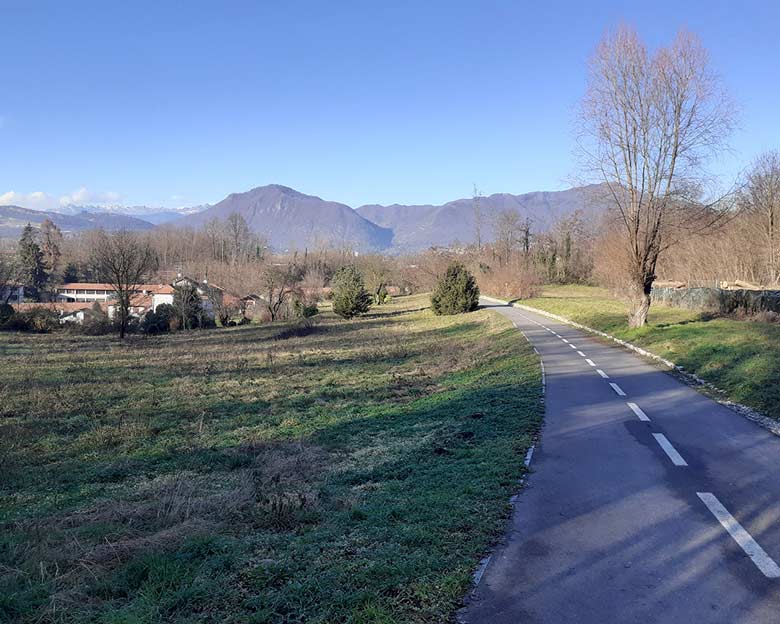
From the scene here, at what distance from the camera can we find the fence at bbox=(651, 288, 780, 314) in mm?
25812

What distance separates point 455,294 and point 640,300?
23.3 meters

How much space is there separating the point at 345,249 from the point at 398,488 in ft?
358

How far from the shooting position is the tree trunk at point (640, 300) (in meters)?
24.8

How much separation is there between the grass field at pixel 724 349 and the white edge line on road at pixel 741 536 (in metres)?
5.29

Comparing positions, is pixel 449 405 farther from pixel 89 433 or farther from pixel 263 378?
pixel 263 378

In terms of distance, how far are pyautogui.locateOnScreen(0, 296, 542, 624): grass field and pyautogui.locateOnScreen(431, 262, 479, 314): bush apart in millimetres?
27385

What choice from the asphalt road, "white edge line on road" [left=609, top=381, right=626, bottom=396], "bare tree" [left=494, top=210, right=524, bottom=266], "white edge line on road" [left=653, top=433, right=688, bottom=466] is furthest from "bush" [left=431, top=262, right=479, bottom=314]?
"white edge line on road" [left=653, top=433, right=688, bottom=466]

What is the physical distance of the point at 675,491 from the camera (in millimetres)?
6602

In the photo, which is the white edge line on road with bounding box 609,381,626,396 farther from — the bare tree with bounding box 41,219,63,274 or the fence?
the bare tree with bounding box 41,219,63,274

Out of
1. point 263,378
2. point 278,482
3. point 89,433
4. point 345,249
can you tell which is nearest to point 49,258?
point 345,249

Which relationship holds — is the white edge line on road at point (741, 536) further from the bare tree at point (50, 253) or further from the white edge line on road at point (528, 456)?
the bare tree at point (50, 253)

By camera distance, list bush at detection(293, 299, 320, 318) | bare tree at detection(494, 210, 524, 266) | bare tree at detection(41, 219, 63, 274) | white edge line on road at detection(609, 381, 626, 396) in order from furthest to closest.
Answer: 1. bare tree at detection(41, 219, 63, 274)
2. bare tree at detection(494, 210, 524, 266)
3. bush at detection(293, 299, 320, 318)
4. white edge line on road at detection(609, 381, 626, 396)

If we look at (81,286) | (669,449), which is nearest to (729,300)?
(669,449)

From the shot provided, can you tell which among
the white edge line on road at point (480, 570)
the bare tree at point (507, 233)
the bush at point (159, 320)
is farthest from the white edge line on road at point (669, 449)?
the bare tree at point (507, 233)
